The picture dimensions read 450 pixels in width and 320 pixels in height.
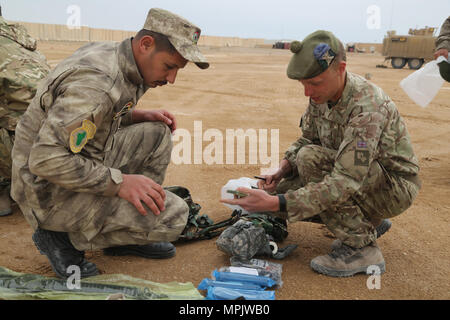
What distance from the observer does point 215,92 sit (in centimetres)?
1077

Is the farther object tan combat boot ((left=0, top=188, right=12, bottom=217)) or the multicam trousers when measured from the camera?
tan combat boot ((left=0, top=188, right=12, bottom=217))

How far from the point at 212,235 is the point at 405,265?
1322 millimetres

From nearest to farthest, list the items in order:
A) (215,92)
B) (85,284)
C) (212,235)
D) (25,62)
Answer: (85,284) → (212,235) → (25,62) → (215,92)

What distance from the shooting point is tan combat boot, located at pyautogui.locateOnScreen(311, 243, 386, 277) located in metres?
2.62

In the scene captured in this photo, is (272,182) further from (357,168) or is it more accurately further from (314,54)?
(314,54)

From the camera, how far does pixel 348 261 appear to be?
264 centimetres

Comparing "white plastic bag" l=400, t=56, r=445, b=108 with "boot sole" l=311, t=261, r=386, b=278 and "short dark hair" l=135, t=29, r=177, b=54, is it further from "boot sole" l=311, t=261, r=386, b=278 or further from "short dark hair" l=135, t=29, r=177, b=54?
"short dark hair" l=135, t=29, r=177, b=54

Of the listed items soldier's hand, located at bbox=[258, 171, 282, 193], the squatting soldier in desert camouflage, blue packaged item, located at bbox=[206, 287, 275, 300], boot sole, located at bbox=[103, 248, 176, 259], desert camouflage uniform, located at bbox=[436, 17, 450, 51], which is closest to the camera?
blue packaged item, located at bbox=[206, 287, 275, 300]

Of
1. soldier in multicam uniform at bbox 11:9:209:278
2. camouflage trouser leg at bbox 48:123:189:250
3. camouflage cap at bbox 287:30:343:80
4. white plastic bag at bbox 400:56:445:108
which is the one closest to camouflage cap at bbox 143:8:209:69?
soldier in multicam uniform at bbox 11:9:209:278

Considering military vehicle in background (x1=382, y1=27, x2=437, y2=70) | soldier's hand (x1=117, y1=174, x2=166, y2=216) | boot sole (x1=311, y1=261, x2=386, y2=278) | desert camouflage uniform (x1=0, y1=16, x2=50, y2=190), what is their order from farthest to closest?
military vehicle in background (x1=382, y1=27, x2=437, y2=70), desert camouflage uniform (x1=0, y1=16, x2=50, y2=190), boot sole (x1=311, y1=261, x2=386, y2=278), soldier's hand (x1=117, y1=174, x2=166, y2=216)

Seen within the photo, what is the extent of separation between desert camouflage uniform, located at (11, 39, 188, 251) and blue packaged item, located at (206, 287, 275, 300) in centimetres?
48

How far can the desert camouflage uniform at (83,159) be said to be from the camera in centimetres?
210
